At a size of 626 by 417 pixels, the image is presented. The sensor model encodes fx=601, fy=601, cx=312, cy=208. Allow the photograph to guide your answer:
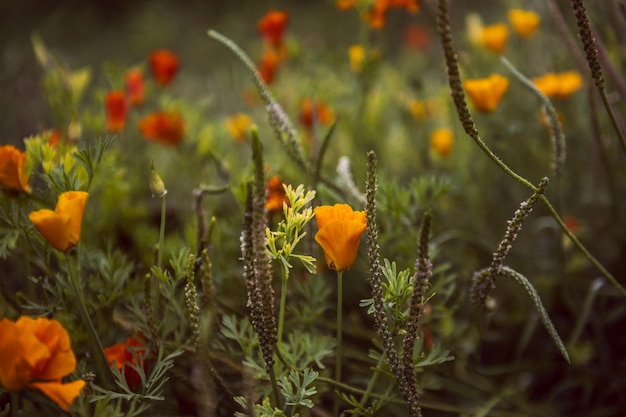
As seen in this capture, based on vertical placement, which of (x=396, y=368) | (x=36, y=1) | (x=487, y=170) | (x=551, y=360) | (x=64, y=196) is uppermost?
(x=64, y=196)

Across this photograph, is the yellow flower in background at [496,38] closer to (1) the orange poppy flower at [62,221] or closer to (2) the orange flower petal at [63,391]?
(1) the orange poppy flower at [62,221]

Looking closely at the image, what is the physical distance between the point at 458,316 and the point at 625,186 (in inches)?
16.7

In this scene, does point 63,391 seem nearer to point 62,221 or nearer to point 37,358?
point 37,358

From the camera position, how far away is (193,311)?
1.91 feet

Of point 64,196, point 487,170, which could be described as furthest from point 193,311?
point 487,170

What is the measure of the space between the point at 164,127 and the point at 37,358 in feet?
2.60

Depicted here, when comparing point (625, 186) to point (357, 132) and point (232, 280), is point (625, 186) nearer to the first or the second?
point (357, 132)

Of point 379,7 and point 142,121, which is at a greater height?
point 379,7

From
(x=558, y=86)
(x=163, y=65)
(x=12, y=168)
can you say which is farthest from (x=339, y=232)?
(x=163, y=65)

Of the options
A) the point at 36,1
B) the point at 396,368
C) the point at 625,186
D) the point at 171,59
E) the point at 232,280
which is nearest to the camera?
the point at 396,368

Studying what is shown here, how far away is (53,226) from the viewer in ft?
1.85

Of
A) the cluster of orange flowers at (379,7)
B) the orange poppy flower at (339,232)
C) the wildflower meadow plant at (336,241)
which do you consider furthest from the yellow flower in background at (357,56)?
the orange poppy flower at (339,232)

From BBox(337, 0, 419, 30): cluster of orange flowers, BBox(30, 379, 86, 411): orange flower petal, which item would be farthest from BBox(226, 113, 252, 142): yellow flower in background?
BBox(30, 379, 86, 411): orange flower petal

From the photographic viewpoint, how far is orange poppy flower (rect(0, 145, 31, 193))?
0.63m
